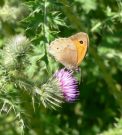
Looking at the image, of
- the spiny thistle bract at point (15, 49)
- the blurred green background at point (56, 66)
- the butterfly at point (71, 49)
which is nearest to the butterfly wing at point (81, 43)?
the butterfly at point (71, 49)

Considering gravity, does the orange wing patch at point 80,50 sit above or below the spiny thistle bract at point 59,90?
above

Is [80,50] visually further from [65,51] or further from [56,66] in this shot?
[56,66]

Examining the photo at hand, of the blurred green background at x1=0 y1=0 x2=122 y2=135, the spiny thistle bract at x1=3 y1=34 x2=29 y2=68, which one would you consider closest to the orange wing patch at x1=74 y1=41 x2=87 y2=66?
the blurred green background at x1=0 y1=0 x2=122 y2=135

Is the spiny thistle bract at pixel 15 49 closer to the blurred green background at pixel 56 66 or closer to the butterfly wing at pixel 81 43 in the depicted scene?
the blurred green background at pixel 56 66

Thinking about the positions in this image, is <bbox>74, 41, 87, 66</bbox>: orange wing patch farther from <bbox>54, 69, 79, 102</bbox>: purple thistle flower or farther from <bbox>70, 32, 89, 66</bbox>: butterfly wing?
<bbox>54, 69, 79, 102</bbox>: purple thistle flower

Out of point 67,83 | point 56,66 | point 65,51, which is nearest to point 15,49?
point 65,51

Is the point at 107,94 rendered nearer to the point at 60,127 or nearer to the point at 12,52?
the point at 60,127

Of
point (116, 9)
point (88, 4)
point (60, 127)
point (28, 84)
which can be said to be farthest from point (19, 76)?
point (116, 9)
